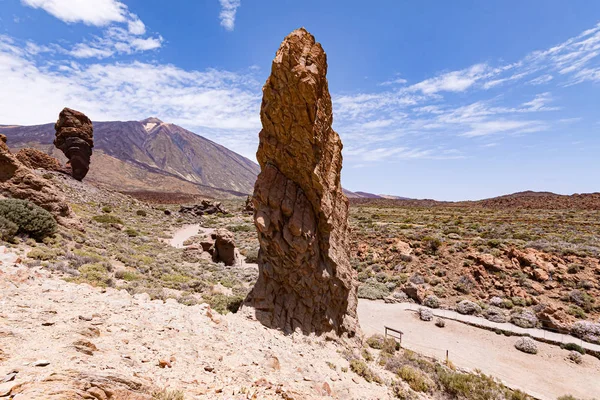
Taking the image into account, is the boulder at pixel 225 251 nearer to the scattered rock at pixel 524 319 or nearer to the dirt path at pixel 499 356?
the dirt path at pixel 499 356

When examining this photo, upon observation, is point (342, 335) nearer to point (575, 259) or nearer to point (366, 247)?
point (366, 247)

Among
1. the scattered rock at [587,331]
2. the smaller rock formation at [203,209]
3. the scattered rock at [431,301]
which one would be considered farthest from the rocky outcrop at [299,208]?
the smaller rock formation at [203,209]

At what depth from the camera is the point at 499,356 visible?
1384 cm

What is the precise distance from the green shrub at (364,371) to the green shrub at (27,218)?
14.8 meters

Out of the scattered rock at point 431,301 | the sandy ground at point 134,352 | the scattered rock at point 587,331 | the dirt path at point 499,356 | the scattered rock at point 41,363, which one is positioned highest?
the scattered rock at point 41,363

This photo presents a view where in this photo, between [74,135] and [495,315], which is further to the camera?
[74,135]

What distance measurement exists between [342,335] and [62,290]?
10.0 metres

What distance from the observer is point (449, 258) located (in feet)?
82.7

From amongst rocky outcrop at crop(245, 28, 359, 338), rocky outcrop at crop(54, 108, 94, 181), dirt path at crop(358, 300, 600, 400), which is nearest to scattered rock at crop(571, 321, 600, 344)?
dirt path at crop(358, 300, 600, 400)

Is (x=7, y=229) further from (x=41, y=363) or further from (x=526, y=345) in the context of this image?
(x=526, y=345)

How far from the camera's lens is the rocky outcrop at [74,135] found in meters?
39.8

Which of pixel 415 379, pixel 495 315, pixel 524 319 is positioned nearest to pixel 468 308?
pixel 495 315

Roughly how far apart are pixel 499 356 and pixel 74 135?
55529mm

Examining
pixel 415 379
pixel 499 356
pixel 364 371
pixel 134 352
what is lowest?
pixel 499 356
